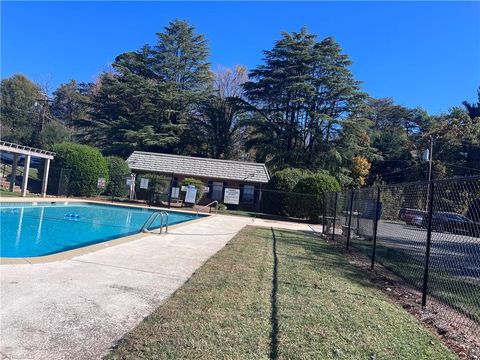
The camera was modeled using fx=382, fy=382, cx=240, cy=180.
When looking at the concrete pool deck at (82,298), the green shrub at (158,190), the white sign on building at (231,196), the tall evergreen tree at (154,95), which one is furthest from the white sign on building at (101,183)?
the concrete pool deck at (82,298)

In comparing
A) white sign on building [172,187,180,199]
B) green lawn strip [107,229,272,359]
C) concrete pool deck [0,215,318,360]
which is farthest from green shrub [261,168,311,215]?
green lawn strip [107,229,272,359]

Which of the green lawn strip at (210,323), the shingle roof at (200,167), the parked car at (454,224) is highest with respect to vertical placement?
the shingle roof at (200,167)

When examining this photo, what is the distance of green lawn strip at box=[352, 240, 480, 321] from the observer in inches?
218

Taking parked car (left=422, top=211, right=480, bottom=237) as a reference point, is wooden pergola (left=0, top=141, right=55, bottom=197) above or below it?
above

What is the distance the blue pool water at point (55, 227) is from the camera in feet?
34.7

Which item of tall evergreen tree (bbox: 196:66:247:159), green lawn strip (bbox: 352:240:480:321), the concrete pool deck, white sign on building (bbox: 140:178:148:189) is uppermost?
tall evergreen tree (bbox: 196:66:247:159)

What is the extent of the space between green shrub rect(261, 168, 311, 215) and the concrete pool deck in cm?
1976

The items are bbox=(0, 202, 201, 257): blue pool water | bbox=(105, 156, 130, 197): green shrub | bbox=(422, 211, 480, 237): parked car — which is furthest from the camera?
bbox=(105, 156, 130, 197): green shrub

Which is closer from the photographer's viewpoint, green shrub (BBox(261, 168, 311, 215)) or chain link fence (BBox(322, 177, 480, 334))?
chain link fence (BBox(322, 177, 480, 334))

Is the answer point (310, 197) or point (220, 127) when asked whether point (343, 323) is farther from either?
point (220, 127)

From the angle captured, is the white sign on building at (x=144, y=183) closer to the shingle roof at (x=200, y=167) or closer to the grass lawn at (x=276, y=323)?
the shingle roof at (x=200, y=167)

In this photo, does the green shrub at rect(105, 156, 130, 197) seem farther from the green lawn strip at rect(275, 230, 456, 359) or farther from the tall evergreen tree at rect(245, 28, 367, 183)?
the green lawn strip at rect(275, 230, 456, 359)

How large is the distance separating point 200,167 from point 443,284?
26.7 m

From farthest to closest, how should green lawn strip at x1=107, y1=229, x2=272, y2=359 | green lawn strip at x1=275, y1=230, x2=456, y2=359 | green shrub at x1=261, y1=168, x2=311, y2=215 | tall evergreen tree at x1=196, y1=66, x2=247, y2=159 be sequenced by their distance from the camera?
tall evergreen tree at x1=196, y1=66, x2=247, y2=159
green shrub at x1=261, y1=168, x2=311, y2=215
green lawn strip at x1=275, y1=230, x2=456, y2=359
green lawn strip at x1=107, y1=229, x2=272, y2=359
